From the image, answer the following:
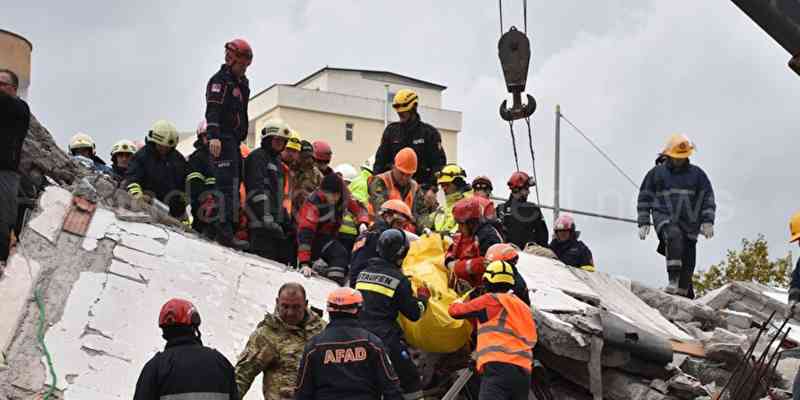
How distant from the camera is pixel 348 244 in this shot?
42.3 feet

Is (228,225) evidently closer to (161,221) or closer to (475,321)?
(161,221)

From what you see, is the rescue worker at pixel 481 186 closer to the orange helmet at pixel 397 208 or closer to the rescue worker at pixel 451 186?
the rescue worker at pixel 451 186

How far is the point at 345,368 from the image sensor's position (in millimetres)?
8258

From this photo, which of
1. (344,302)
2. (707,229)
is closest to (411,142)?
(707,229)

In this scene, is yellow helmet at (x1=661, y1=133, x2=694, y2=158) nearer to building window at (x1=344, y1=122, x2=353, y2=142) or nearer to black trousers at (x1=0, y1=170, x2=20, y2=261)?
black trousers at (x1=0, y1=170, x2=20, y2=261)

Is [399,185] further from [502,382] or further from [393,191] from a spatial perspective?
[502,382]

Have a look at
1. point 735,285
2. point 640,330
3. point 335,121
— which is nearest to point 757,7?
point 640,330

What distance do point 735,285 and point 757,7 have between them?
10.2m

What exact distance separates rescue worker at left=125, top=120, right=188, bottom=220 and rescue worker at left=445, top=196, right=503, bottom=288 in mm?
3327

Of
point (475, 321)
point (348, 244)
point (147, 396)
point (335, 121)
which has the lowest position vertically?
point (147, 396)

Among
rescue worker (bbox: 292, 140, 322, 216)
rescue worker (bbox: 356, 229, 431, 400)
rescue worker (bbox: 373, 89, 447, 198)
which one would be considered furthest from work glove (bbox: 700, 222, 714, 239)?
rescue worker (bbox: 356, 229, 431, 400)

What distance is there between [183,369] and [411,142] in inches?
272

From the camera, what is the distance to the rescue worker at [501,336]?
9508mm

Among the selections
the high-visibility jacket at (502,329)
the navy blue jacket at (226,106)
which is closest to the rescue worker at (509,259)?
the high-visibility jacket at (502,329)
